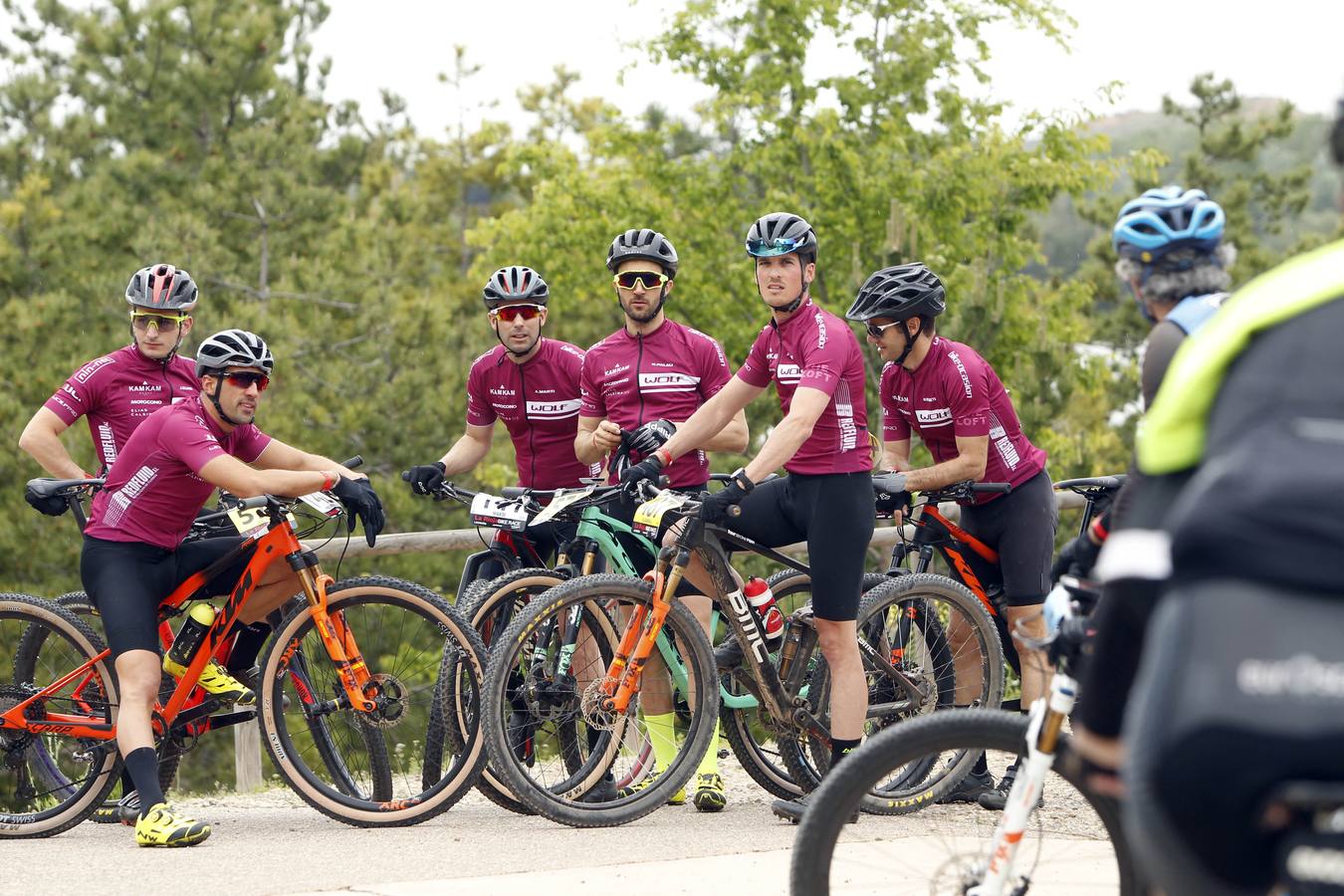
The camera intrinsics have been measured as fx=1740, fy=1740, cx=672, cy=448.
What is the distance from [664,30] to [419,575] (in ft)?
35.2

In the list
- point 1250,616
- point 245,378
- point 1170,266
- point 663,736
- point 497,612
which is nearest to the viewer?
point 1250,616

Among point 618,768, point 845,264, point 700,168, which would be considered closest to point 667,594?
point 618,768

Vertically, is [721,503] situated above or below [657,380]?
below

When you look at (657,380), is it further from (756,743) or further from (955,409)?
(756,743)

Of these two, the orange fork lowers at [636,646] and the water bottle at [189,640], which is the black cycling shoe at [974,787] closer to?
the orange fork lowers at [636,646]

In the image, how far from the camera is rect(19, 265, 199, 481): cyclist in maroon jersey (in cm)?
754

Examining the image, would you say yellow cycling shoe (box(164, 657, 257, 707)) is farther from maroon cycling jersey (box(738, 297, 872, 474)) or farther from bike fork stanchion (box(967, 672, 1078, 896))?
bike fork stanchion (box(967, 672, 1078, 896))

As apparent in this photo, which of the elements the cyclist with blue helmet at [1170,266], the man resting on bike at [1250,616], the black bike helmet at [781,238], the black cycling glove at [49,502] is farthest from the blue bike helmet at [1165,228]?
the black cycling glove at [49,502]

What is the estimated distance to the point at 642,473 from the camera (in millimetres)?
6477

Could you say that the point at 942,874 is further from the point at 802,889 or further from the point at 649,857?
the point at 649,857

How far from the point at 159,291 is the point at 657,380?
7.39 ft

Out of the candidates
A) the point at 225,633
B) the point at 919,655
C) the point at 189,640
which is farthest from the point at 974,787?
the point at 189,640

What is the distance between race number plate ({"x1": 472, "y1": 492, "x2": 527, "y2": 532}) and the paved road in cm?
115

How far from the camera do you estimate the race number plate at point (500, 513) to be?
23.2 feet
